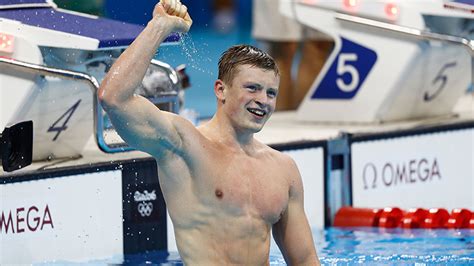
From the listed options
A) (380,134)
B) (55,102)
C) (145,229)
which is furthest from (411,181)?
(55,102)

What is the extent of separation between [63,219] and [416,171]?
8.07ft

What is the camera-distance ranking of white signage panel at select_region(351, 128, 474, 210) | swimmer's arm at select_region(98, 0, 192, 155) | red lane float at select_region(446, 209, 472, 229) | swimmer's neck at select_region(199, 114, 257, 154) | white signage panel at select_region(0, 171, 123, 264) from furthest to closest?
1. white signage panel at select_region(351, 128, 474, 210)
2. red lane float at select_region(446, 209, 472, 229)
3. white signage panel at select_region(0, 171, 123, 264)
4. swimmer's neck at select_region(199, 114, 257, 154)
5. swimmer's arm at select_region(98, 0, 192, 155)

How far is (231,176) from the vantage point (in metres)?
3.74

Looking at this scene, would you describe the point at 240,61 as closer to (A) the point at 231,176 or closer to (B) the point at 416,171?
(A) the point at 231,176

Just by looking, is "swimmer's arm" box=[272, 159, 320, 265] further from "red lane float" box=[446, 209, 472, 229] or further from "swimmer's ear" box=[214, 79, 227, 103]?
"red lane float" box=[446, 209, 472, 229]

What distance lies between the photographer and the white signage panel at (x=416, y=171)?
279 inches

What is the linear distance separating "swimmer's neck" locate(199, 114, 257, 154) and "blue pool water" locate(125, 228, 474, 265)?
6.46 ft

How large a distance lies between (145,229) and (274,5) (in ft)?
9.33

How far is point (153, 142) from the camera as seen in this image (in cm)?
353

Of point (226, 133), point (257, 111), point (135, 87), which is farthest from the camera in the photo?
point (226, 133)

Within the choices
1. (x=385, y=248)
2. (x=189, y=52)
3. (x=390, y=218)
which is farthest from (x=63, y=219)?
(x=189, y=52)

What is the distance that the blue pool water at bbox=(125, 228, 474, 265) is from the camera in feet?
19.0

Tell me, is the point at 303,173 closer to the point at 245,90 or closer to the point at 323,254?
the point at 323,254

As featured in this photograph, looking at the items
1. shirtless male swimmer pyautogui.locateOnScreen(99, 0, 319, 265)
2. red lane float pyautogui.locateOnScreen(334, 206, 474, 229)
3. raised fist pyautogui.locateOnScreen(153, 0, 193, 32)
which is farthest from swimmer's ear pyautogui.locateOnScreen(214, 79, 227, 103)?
red lane float pyautogui.locateOnScreen(334, 206, 474, 229)
